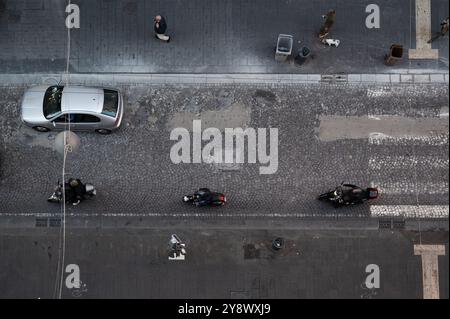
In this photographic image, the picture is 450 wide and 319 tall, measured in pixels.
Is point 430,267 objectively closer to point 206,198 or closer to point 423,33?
point 206,198

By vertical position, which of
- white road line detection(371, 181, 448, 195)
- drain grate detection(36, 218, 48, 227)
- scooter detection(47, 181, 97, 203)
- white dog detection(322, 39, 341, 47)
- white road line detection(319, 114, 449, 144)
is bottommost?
drain grate detection(36, 218, 48, 227)

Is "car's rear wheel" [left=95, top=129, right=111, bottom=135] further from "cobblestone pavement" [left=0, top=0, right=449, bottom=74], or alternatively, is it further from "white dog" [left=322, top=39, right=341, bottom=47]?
"white dog" [left=322, top=39, right=341, bottom=47]

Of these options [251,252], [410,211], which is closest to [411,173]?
[410,211]

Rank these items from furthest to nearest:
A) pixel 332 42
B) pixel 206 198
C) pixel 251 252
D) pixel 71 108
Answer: pixel 332 42, pixel 251 252, pixel 71 108, pixel 206 198

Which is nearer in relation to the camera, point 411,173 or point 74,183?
point 74,183

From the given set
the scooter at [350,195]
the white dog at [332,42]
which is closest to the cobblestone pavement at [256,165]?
the scooter at [350,195]

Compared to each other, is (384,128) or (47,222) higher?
(384,128)

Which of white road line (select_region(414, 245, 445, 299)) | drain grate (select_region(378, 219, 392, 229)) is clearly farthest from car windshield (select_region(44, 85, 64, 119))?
white road line (select_region(414, 245, 445, 299))
